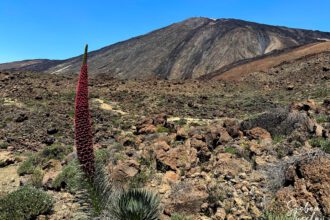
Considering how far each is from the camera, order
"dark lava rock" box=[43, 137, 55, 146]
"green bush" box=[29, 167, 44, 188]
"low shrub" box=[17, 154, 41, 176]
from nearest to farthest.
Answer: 1. "green bush" box=[29, 167, 44, 188]
2. "low shrub" box=[17, 154, 41, 176]
3. "dark lava rock" box=[43, 137, 55, 146]

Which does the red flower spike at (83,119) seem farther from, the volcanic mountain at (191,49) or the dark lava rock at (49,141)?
the volcanic mountain at (191,49)

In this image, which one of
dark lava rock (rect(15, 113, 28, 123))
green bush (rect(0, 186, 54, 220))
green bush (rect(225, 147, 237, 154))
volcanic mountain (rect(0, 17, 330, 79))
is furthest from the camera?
volcanic mountain (rect(0, 17, 330, 79))

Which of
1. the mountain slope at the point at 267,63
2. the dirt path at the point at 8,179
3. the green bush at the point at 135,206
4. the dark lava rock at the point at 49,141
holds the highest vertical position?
the mountain slope at the point at 267,63

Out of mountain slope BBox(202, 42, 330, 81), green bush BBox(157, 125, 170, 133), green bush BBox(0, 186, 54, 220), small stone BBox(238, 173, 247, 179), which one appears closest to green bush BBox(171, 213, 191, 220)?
small stone BBox(238, 173, 247, 179)

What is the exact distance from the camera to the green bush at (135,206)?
13.5ft

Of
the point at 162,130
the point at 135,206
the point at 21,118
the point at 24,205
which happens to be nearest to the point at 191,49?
the point at 21,118

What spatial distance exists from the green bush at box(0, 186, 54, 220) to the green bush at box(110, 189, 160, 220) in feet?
11.6

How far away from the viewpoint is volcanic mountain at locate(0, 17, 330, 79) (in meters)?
70.6

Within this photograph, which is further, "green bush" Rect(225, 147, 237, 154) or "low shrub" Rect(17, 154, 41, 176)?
"low shrub" Rect(17, 154, 41, 176)

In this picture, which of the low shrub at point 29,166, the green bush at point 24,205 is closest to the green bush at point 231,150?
the green bush at point 24,205

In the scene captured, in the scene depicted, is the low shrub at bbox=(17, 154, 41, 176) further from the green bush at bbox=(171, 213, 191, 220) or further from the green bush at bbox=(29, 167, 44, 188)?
the green bush at bbox=(171, 213, 191, 220)

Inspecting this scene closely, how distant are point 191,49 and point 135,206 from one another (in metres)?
75.5

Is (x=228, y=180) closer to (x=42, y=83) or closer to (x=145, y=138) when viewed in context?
(x=145, y=138)

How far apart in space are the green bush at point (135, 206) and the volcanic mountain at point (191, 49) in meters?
59.6
